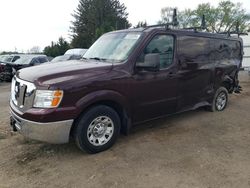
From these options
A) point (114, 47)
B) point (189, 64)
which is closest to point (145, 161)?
point (114, 47)

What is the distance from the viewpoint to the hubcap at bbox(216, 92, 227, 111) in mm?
6785

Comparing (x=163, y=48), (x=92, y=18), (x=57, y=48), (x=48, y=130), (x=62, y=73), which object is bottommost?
(x=48, y=130)

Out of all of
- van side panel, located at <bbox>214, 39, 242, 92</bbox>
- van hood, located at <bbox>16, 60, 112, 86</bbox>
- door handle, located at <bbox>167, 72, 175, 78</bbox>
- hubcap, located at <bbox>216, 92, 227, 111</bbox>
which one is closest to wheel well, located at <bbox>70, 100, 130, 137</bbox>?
van hood, located at <bbox>16, 60, 112, 86</bbox>

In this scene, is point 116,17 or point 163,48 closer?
point 163,48

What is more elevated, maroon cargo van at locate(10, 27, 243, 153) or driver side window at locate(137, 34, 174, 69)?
driver side window at locate(137, 34, 174, 69)

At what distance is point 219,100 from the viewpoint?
683cm

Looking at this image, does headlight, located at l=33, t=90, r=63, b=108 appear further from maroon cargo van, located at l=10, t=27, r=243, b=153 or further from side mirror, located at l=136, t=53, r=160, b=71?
side mirror, located at l=136, t=53, r=160, b=71

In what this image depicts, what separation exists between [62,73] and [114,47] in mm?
1380

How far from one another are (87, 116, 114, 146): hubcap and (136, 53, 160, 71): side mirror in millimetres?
1109

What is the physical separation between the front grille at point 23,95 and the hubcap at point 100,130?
0.97 m

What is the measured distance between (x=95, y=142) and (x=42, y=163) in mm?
858

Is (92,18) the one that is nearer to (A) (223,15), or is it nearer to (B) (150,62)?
(A) (223,15)

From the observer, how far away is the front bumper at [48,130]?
143 inches

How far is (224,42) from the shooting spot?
660 cm
